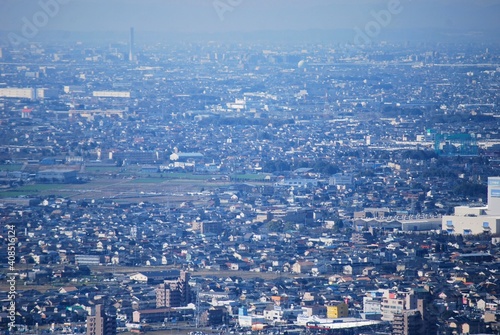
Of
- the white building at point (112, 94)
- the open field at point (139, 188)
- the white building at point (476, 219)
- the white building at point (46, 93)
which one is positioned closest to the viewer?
the white building at point (476, 219)

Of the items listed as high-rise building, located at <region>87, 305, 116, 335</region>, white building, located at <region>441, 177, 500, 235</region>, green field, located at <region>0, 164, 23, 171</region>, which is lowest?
green field, located at <region>0, 164, 23, 171</region>

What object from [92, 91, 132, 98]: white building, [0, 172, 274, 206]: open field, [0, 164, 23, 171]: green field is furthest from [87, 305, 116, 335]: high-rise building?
[92, 91, 132, 98]: white building

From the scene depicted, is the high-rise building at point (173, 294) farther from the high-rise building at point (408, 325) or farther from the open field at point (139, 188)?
the open field at point (139, 188)

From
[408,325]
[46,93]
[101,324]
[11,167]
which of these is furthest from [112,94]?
[408,325]

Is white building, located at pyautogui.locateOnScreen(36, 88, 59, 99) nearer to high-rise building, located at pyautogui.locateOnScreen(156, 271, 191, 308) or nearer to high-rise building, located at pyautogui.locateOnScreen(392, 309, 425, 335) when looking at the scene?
high-rise building, located at pyautogui.locateOnScreen(156, 271, 191, 308)

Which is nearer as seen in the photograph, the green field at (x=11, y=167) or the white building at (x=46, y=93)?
the green field at (x=11, y=167)

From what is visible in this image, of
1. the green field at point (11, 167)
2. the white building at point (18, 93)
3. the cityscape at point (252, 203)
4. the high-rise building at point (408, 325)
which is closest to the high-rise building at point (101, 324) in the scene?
the cityscape at point (252, 203)

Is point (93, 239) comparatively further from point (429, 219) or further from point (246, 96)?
point (246, 96)
